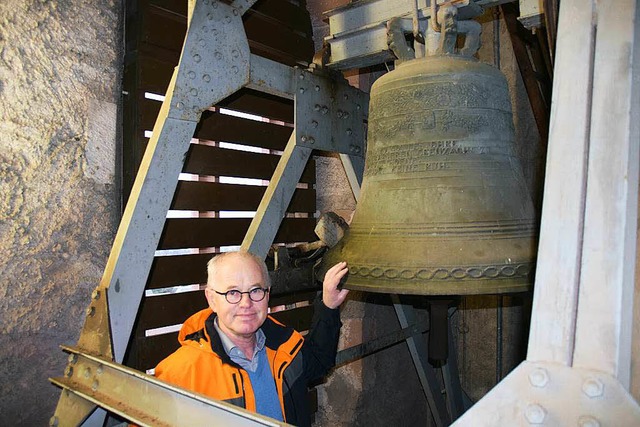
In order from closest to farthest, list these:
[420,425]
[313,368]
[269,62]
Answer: [313,368] < [269,62] < [420,425]

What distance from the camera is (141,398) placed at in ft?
3.92

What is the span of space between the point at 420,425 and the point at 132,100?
277 centimetres

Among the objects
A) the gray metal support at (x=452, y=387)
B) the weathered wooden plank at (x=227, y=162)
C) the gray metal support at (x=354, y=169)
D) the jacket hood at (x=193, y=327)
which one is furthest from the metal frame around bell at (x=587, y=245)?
the gray metal support at (x=452, y=387)

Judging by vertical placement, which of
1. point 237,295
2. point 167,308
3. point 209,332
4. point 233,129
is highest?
point 233,129

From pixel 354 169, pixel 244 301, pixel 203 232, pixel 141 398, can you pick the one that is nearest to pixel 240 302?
pixel 244 301

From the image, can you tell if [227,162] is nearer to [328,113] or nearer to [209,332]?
[328,113]

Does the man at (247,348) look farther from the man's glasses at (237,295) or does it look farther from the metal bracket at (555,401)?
the metal bracket at (555,401)

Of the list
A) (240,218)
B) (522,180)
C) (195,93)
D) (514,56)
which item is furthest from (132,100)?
(514,56)

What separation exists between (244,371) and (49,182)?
105 cm

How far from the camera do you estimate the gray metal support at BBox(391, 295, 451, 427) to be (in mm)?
2807

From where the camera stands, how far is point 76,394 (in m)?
1.46

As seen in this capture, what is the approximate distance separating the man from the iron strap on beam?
0.37 ft

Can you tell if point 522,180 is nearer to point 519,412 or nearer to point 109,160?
point 519,412

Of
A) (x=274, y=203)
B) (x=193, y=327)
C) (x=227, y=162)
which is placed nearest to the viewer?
(x=193, y=327)
